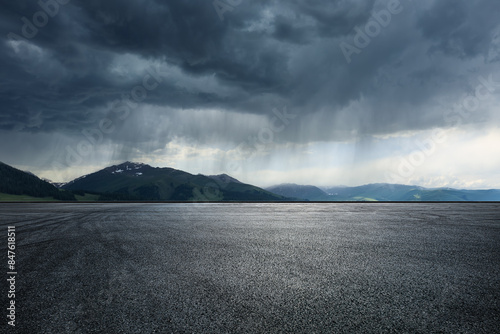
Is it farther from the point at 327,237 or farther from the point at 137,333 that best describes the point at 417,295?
the point at 327,237

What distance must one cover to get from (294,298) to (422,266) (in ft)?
16.4

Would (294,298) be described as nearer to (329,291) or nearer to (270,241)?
(329,291)

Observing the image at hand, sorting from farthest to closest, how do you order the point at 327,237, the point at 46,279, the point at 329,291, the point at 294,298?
the point at 327,237 → the point at 46,279 → the point at 329,291 → the point at 294,298

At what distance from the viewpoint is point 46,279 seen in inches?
295

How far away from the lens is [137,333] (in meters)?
4.54

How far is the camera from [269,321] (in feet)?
15.9

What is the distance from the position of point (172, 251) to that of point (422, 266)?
8247 millimetres

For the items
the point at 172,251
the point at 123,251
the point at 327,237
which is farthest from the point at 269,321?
the point at 327,237

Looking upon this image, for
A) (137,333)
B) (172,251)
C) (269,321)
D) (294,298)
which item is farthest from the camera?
(172,251)

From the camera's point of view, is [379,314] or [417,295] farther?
[417,295]

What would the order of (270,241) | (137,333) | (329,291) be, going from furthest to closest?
(270,241) < (329,291) < (137,333)

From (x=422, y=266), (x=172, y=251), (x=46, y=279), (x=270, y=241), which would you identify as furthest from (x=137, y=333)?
(x=270, y=241)

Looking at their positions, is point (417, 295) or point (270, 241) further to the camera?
point (270, 241)

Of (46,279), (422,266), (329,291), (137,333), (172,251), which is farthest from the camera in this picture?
(172,251)
